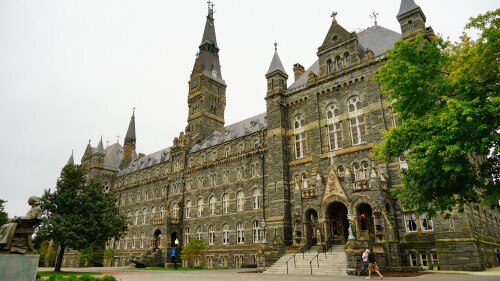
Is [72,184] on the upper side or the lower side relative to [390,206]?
upper

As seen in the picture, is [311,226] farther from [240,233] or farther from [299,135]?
[240,233]

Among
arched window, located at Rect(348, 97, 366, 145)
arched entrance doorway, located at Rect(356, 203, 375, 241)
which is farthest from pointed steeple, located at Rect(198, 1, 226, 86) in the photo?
arched entrance doorway, located at Rect(356, 203, 375, 241)

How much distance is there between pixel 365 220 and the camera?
1077 inches

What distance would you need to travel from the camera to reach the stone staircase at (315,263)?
23.2m

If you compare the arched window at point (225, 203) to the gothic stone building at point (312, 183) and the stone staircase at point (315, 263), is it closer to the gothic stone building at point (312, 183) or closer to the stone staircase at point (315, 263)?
the gothic stone building at point (312, 183)

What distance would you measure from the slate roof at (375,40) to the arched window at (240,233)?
16370 mm

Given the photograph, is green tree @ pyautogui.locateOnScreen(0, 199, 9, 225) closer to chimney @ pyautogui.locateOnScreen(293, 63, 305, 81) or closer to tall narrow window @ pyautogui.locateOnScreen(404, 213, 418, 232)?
chimney @ pyautogui.locateOnScreen(293, 63, 305, 81)

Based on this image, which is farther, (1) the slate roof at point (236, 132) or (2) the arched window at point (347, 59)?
(1) the slate roof at point (236, 132)

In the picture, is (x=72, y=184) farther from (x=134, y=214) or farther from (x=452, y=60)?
(x=452, y=60)

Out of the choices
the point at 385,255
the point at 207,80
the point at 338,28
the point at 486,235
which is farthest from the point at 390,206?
the point at 207,80

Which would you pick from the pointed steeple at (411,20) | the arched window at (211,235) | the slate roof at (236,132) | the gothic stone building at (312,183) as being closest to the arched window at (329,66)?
the gothic stone building at (312,183)

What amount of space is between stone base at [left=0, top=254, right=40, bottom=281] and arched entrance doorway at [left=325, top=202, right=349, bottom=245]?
20.5 meters

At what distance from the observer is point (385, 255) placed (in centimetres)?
2397

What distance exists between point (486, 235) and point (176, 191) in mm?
36816
